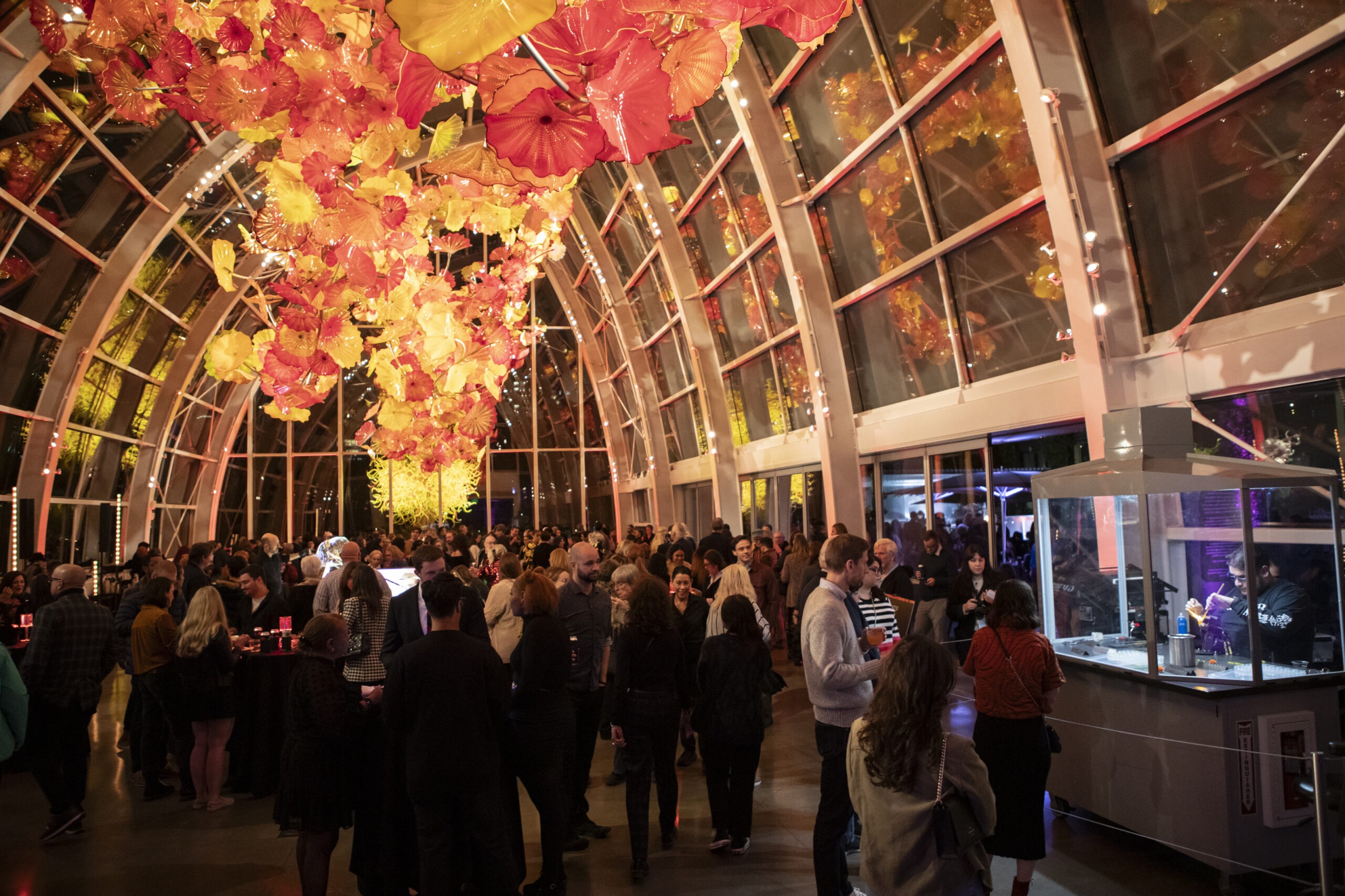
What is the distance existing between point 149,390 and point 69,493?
344 cm

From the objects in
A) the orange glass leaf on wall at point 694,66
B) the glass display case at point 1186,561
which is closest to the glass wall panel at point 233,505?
the glass display case at point 1186,561

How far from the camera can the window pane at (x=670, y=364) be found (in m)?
19.5

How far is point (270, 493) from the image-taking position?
26188 mm

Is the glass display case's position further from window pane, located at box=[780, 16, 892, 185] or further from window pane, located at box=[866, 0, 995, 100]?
window pane, located at box=[780, 16, 892, 185]

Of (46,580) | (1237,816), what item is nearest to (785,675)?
(1237,816)

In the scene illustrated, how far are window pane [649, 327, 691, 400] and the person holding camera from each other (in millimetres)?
11905

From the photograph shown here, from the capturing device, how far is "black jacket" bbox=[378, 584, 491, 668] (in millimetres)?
5277

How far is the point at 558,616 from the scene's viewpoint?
4.79 meters

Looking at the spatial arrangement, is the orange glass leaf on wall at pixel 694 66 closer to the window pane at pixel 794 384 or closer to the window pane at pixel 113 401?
the window pane at pixel 794 384

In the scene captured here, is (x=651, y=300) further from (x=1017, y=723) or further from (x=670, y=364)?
(x=1017, y=723)

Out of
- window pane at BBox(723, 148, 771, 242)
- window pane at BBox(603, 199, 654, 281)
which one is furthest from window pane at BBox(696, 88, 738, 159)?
window pane at BBox(603, 199, 654, 281)

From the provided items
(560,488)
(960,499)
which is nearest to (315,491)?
(560,488)

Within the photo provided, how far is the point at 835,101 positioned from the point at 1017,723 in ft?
28.9

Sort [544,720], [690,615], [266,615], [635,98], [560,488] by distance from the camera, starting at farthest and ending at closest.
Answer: [560,488], [266,615], [690,615], [544,720], [635,98]
